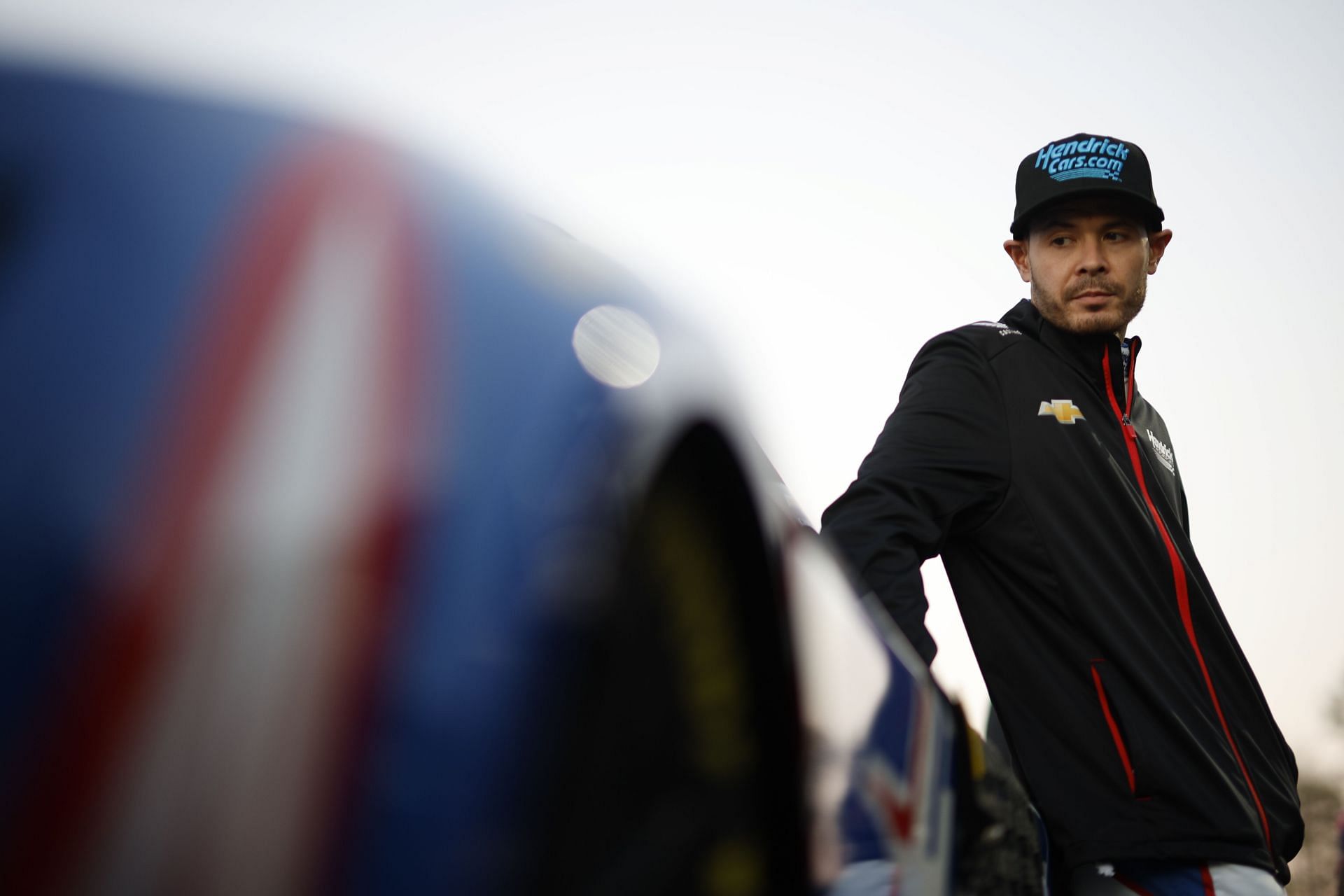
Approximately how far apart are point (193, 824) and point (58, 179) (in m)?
0.52

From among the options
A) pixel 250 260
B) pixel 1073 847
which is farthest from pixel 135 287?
pixel 1073 847

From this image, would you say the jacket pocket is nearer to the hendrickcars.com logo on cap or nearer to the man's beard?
the man's beard

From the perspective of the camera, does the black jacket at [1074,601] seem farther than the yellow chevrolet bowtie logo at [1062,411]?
No

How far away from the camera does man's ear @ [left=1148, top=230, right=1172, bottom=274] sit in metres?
2.80

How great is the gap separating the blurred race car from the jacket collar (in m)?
1.66

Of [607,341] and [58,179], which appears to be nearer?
[58,179]

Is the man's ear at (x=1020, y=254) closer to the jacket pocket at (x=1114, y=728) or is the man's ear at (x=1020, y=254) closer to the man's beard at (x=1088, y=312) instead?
the man's beard at (x=1088, y=312)

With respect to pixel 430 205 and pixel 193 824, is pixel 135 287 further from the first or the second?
pixel 193 824

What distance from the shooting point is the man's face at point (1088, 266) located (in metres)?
2.52

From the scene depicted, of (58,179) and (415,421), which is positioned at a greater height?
(58,179)

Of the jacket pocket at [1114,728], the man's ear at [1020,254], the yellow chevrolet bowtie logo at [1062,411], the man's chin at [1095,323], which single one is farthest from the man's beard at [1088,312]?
the jacket pocket at [1114,728]

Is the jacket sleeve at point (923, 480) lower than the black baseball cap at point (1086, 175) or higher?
lower

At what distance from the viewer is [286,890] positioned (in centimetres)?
65

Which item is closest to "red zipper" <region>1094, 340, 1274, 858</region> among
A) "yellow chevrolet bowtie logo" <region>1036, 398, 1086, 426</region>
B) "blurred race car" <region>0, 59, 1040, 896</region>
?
"yellow chevrolet bowtie logo" <region>1036, 398, 1086, 426</region>
